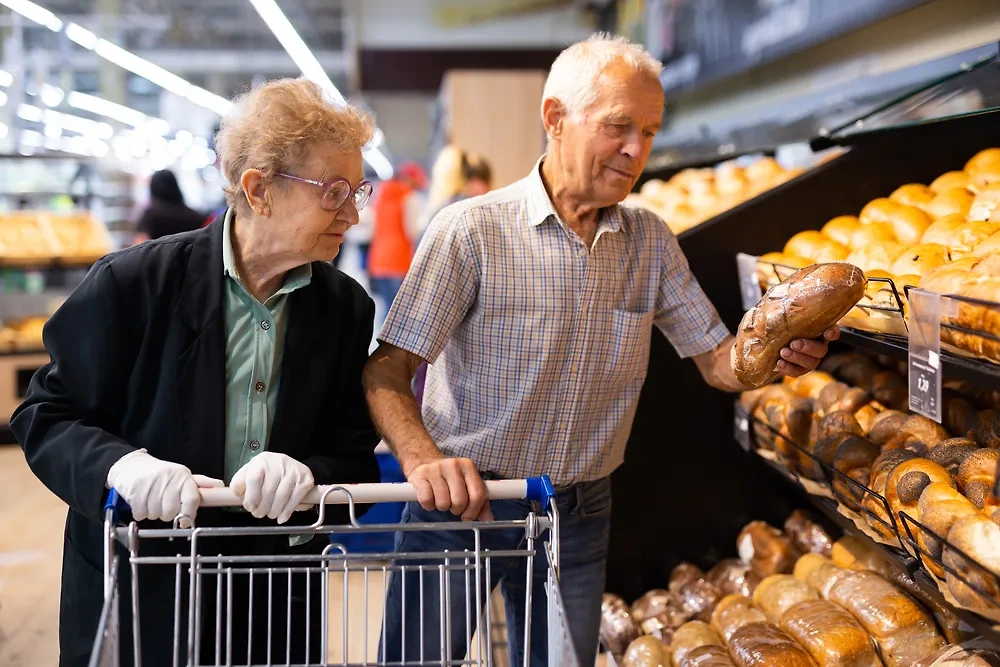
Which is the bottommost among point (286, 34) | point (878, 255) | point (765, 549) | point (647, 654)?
point (647, 654)

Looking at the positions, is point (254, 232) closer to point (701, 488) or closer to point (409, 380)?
point (409, 380)

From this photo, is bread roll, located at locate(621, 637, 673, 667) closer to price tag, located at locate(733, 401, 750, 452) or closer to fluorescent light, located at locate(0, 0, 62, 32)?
price tag, located at locate(733, 401, 750, 452)

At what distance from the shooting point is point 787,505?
2.94 metres

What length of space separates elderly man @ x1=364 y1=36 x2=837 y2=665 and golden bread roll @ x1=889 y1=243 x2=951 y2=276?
42 centimetres

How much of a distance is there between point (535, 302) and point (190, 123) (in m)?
Answer: 12.7

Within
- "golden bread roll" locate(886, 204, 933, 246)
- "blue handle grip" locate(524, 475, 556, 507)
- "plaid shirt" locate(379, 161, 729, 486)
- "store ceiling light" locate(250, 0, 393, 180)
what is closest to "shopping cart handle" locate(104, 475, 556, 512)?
"blue handle grip" locate(524, 475, 556, 507)

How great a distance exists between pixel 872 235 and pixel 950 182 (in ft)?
0.92

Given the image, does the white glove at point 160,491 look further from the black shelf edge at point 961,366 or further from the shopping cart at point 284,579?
the black shelf edge at point 961,366

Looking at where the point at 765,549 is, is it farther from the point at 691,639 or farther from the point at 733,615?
the point at 691,639

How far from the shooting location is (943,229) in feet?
6.89

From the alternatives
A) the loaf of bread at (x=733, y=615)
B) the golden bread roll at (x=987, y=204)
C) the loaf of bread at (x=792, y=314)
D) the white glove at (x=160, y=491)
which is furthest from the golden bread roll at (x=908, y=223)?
the white glove at (x=160, y=491)

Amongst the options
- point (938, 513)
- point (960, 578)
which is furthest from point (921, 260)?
point (960, 578)

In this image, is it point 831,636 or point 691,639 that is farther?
point 691,639

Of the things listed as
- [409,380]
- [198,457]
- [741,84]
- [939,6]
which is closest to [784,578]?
[409,380]
